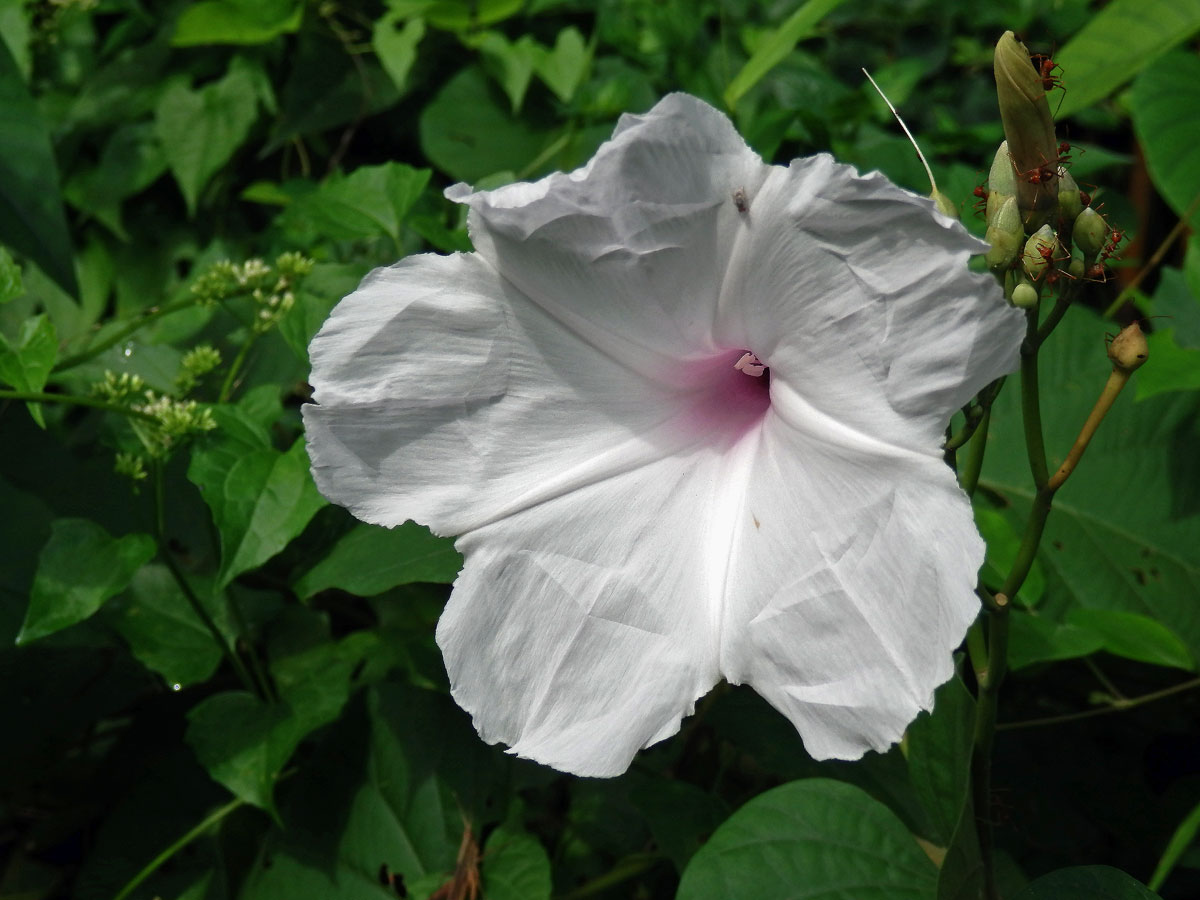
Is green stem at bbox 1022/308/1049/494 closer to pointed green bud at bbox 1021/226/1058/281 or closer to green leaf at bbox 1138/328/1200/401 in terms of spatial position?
pointed green bud at bbox 1021/226/1058/281

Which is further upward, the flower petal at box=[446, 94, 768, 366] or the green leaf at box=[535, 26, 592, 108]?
the flower petal at box=[446, 94, 768, 366]

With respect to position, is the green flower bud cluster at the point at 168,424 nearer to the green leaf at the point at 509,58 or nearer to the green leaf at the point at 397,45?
the green leaf at the point at 397,45

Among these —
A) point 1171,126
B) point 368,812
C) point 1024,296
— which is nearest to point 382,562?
point 368,812

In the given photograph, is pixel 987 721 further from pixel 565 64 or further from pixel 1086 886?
pixel 565 64

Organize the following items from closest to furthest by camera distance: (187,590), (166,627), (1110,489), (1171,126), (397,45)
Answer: (187,590), (166,627), (1110,489), (1171,126), (397,45)

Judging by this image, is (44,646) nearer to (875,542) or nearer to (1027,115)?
(875,542)

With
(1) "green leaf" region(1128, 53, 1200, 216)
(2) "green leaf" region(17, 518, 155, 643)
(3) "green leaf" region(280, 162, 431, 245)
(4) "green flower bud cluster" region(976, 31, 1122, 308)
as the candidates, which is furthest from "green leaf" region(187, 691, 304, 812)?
(1) "green leaf" region(1128, 53, 1200, 216)
